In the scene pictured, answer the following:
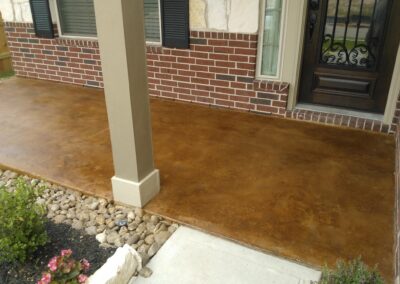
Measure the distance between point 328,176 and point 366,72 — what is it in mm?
1323

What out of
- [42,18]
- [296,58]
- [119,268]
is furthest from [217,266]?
[42,18]

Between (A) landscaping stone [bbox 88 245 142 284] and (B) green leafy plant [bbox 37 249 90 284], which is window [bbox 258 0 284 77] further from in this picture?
(B) green leafy plant [bbox 37 249 90 284]

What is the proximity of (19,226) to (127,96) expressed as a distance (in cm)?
89

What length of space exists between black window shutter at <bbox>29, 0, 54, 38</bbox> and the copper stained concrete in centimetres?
123

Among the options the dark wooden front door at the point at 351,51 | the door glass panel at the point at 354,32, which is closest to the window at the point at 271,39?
the dark wooden front door at the point at 351,51

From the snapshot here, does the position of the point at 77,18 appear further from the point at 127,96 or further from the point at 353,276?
the point at 353,276

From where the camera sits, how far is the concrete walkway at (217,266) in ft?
5.73

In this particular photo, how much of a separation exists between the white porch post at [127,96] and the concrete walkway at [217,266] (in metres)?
0.48

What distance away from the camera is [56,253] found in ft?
6.25

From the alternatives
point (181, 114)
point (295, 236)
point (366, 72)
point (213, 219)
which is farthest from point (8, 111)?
point (366, 72)

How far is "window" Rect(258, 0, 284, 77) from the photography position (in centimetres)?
332

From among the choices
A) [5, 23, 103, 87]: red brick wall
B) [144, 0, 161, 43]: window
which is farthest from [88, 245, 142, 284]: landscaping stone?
[5, 23, 103, 87]: red brick wall

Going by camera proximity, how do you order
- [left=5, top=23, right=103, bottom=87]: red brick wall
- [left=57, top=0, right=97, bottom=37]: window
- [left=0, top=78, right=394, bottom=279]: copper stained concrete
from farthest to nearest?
1. [left=5, top=23, right=103, bottom=87]: red brick wall
2. [left=57, top=0, right=97, bottom=37]: window
3. [left=0, top=78, right=394, bottom=279]: copper stained concrete

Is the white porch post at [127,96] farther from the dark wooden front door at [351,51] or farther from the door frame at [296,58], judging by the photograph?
the dark wooden front door at [351,51]
